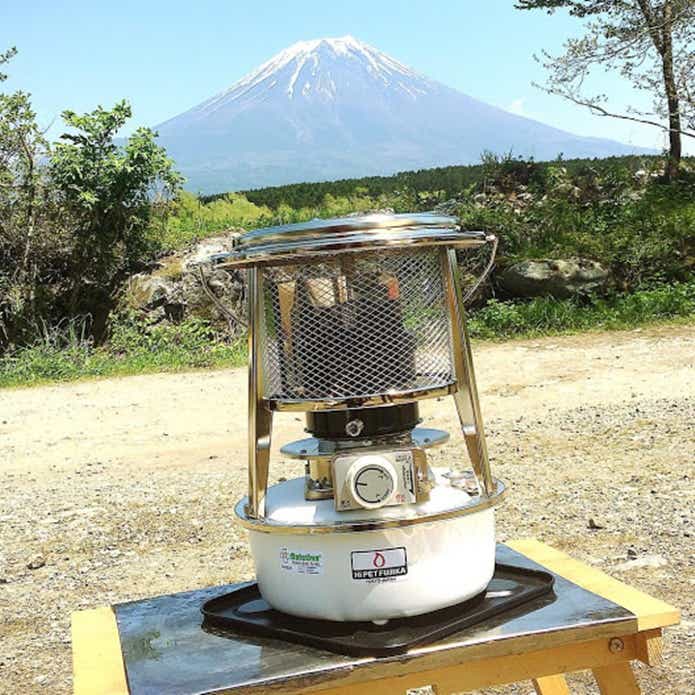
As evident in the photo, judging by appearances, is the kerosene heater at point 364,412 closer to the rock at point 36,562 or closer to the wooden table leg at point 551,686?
the wooden table leg at point 551,686

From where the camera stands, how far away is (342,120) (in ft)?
637

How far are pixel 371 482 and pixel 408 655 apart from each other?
323 millimetres

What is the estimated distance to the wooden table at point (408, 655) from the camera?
1789mm

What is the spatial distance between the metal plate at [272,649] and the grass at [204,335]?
8847 mm

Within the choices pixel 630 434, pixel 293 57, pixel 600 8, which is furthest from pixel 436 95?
pixel 630 434

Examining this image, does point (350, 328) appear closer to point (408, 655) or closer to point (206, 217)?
point (408, 655)

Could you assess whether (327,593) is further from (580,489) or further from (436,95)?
(436,95)

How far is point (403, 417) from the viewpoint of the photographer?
2.04 metres

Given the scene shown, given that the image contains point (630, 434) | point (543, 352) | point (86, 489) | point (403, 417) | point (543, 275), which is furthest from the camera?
point (543, 275)

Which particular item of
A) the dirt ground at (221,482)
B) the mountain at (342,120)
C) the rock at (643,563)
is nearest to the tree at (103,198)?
the dirt ground at (221,482)

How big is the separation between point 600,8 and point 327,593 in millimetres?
15661

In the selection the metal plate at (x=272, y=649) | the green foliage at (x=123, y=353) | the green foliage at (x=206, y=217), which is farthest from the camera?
the green foliage at (x=206, y=217)

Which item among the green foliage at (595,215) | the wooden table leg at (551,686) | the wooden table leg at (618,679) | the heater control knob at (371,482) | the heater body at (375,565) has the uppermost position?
the green foliage at (595,215)

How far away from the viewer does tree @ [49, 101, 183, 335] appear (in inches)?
506
